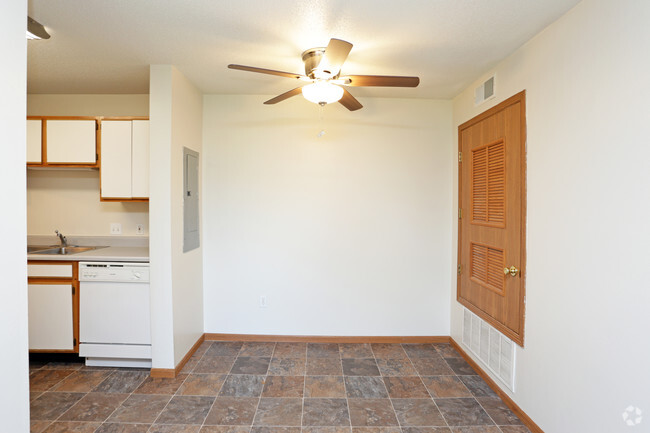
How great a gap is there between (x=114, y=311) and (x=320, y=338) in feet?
6.47

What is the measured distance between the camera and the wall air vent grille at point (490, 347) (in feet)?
8.07

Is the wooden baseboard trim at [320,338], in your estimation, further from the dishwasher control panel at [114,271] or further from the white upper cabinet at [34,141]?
the white upper cabinet at [34,141]

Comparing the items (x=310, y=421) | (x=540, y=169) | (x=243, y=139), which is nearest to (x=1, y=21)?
(x=243, y=139)

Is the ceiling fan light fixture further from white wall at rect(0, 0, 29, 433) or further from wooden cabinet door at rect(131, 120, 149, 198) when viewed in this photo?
wooden cabinet door at rect(131, 120, 149, 198)

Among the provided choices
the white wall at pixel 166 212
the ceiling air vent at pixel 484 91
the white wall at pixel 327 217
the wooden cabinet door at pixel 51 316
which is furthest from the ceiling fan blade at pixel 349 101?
the wooden cabinet door at pixel 51 316

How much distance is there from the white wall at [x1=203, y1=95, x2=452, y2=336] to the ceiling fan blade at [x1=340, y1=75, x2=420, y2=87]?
4.04ft

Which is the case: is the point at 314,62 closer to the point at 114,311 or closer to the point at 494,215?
the point at 494,215

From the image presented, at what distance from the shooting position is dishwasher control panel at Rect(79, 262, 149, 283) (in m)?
2.84

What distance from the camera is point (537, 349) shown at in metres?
2.16

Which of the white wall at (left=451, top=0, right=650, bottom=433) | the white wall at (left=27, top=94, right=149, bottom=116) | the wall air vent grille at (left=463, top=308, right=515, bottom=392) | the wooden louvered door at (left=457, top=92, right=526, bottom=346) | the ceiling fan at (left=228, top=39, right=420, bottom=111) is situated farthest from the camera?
the white wall at (left=27, top=94, right=149, bottom=116)

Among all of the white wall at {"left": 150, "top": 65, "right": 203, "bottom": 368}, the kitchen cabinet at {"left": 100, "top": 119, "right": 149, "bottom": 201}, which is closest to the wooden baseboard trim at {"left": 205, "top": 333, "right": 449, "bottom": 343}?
the white wall at {"left": 150, "top": 65, "right": 203, "bottom": 368}

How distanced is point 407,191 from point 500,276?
51.0 inches

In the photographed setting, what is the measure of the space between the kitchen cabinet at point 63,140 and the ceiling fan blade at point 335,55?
2386 mm

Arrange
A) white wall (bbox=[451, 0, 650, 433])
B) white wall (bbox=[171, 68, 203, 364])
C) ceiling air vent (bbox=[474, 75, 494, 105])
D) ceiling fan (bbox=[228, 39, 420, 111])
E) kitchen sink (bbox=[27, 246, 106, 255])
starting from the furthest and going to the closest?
kitchen sink (bbox=[27, 246, 106, 255]) < white wall (bbox=[171, 68, 203, 364]) < ceiling air vent (bbox=[474, 75, 494, 105]) < ceiling fan (bbox=[228, 39, 420, 111]) < white wall (bbox=[451, 0, 650, 433])
